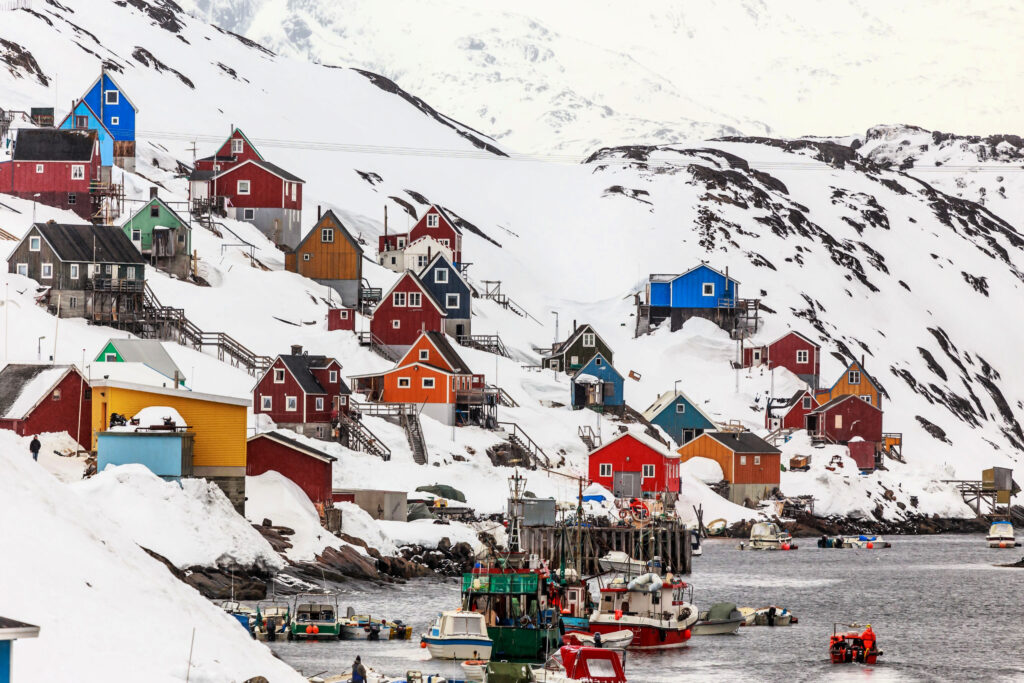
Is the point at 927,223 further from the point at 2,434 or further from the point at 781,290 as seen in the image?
the point at 2,434

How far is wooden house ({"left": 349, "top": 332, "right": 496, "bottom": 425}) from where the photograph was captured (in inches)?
3718

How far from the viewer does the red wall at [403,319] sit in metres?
104

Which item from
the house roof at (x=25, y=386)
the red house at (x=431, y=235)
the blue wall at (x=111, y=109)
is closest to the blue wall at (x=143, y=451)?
the house roof at (x=25, y=386)

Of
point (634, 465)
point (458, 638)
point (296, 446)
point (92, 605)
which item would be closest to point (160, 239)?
point (634, 465)

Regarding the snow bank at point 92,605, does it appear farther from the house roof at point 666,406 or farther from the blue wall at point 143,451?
the house roof at point 666,406

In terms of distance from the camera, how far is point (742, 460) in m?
104

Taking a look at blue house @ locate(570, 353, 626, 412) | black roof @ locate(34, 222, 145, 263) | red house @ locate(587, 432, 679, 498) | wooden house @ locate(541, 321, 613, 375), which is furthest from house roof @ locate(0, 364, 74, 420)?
wooden house @ locate(541, 321, 613, 375)

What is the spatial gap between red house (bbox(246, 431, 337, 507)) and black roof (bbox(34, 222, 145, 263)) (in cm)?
2517

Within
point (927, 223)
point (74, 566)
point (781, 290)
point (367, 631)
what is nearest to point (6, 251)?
point (367, 631)

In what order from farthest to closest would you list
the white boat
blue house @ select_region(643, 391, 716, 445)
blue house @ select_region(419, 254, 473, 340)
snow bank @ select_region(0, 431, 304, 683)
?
blue house @ select_region(419, 254, 473, 340), blue house @ select_region(643, 391, 716, 445), the white boat, snow bank @ select_region(0, 431, 304, 683)

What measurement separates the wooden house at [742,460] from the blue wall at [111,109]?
48742mm

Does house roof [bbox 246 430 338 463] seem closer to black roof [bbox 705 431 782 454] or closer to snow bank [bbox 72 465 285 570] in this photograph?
snow bank [bbox 72 465 285 570]

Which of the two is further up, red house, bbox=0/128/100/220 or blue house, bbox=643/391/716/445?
red house, bbox=0/128/100/220

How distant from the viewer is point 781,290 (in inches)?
5743
